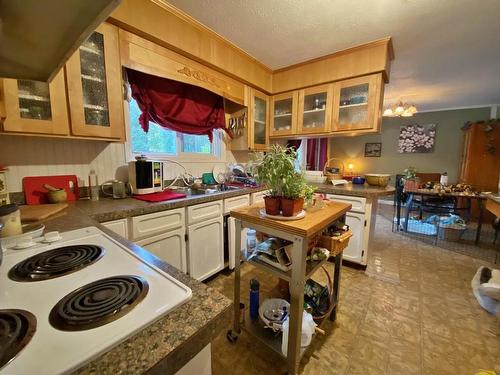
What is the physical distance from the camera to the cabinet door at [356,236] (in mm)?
2188

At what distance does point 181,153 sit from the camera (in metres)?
2.29

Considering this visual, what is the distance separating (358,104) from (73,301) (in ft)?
8.80

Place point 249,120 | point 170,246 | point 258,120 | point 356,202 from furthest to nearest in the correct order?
point 258,120, point 249,120, point 356,202, point 170,246

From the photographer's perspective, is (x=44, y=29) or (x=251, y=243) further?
(x=251, y=243)

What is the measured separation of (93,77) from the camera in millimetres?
1381

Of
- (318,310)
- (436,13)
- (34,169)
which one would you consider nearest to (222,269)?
(318,310)

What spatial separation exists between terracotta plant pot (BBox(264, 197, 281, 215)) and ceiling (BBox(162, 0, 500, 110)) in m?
1.48

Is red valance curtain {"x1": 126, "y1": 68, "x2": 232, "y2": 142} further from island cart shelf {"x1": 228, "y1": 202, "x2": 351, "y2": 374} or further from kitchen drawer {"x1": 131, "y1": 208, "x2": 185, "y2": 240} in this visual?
island cart shelf {"x1": 228, "y1": 202, "x2": 351, "y2": 374}

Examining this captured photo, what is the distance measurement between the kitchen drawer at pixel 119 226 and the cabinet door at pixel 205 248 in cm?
49

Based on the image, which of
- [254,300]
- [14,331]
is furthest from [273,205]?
[14,331]

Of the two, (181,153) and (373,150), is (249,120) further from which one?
(373,150)

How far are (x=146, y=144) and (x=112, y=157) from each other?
0.34 meters

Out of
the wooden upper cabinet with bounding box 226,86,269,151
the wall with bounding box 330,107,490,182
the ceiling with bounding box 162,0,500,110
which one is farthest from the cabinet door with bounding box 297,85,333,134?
the wall with bounding box 330,107,490,182

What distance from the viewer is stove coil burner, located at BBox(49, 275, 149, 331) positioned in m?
0.41
